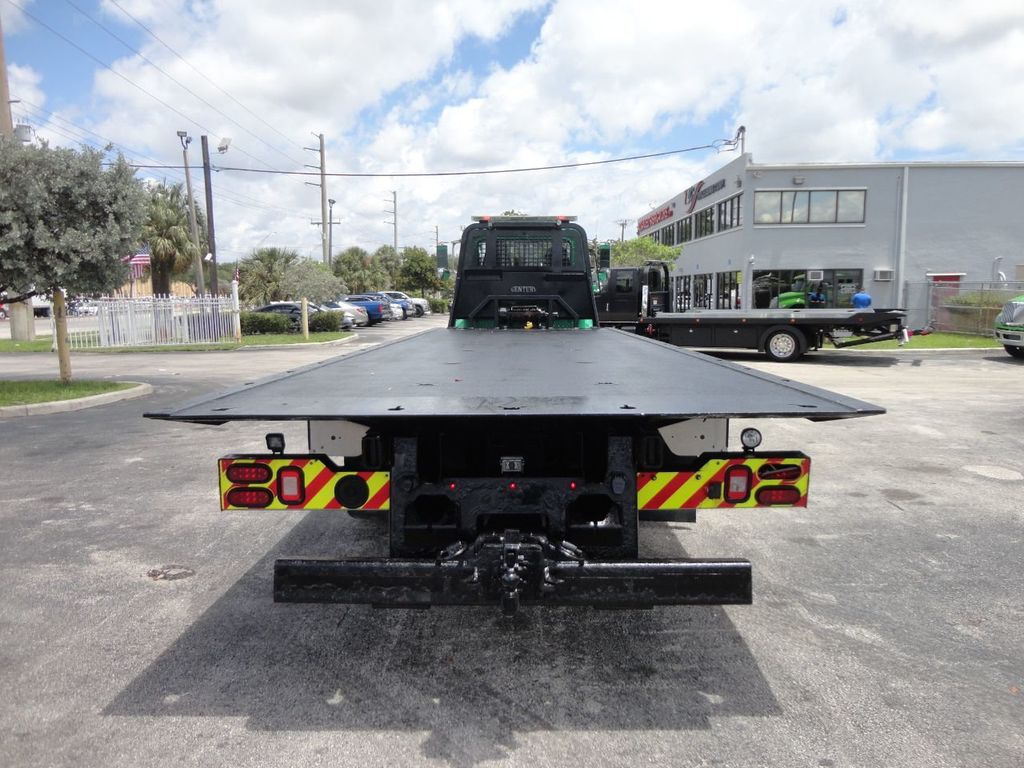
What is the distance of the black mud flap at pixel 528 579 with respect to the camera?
3.11 metres

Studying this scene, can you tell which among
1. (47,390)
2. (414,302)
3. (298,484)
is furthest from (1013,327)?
(414,302)

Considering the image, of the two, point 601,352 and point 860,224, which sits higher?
point 860,224

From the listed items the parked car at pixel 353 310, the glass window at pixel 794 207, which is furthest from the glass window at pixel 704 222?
the parked car at pixel 353 310

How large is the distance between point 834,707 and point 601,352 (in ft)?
10.3

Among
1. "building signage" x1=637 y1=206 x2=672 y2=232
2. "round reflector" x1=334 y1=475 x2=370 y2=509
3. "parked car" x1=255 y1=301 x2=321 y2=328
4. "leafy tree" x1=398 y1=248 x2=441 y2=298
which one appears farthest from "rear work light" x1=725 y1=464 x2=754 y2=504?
"leafy tree" x1=398 y1=248 x2=441 y2=298

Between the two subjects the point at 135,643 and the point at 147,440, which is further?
the point at 147,440

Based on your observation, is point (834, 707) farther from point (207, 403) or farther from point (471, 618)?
point (207, 403)

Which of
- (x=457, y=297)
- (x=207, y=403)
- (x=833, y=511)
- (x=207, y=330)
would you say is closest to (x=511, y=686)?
(x=207, y=403)

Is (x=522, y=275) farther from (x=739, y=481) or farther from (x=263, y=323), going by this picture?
(x=263, y=323)

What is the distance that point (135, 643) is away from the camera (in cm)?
381

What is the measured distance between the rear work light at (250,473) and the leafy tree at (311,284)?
33.2 meters

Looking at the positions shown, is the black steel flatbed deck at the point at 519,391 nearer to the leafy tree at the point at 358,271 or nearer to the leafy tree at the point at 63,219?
the leafy tree at the point at 63,219

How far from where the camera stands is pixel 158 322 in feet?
80.0

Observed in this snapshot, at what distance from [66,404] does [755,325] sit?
14.6m
